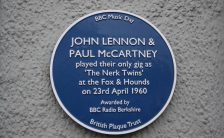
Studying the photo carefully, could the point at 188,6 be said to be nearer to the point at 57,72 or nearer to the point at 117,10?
the point at 117,10

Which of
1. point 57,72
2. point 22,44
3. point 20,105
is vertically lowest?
point 20,105

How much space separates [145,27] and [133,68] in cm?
34

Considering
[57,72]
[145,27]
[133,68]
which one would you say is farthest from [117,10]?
[57,72]

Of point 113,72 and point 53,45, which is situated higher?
point 53,45

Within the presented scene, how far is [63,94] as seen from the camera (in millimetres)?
2572

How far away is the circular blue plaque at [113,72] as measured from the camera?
8.43ft

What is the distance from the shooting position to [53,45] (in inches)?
106

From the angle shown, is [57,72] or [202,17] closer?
[57,72]

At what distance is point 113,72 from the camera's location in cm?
264

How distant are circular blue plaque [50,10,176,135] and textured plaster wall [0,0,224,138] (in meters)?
0.08

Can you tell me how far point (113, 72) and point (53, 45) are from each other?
20.1 inches

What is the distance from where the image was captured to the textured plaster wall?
8.50 feet

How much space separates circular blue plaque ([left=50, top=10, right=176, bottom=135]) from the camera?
2.57m

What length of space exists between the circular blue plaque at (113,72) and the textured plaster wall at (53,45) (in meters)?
0.08
